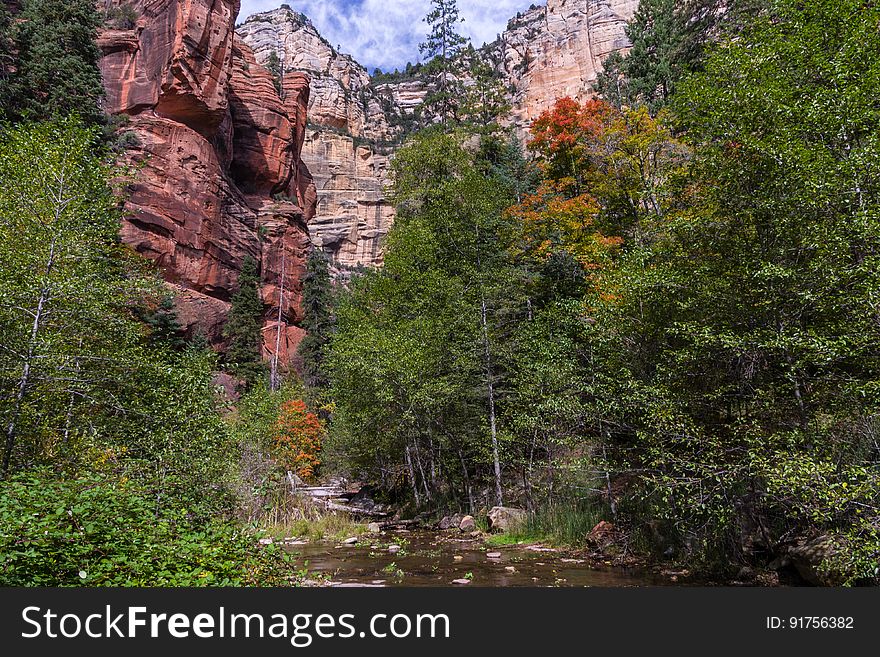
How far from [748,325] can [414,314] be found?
17402 mm

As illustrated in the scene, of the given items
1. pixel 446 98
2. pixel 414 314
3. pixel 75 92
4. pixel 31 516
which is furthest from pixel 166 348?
pixel 446 98

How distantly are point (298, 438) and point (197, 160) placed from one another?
89.7 ft

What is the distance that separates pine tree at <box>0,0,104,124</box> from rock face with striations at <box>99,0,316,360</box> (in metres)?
6.85

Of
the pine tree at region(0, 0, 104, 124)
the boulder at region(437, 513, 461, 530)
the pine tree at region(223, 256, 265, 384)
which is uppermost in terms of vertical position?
the pine tree at region(0, 0, 104, 124)

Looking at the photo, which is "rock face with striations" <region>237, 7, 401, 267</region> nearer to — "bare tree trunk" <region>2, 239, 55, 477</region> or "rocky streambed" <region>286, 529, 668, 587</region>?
"rocky streambed" <region>286, 529, 668, 587</region>

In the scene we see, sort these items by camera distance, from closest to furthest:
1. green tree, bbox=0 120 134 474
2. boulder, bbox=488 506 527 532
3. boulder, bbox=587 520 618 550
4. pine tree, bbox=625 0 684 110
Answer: green tree, bbox=0 120 134 474
boulder, bbox=587 520 618 550
boulder, bbox=488 506 527 532
pine tree, bbox=625 0 684 110

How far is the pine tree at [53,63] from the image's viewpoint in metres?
29.8

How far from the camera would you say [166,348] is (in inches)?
551

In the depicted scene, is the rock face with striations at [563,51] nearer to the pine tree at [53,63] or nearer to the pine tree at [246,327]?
the pine tree at [246,327]

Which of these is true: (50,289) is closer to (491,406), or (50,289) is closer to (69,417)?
(69,417)

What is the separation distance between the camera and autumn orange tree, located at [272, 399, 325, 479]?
2927cm

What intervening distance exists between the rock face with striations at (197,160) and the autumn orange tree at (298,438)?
14.0m

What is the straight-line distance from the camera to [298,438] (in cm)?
3181

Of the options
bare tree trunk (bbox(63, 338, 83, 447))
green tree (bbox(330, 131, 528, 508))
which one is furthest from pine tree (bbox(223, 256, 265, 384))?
bare tree trunk (bbox(63, 338, 83, 447))
